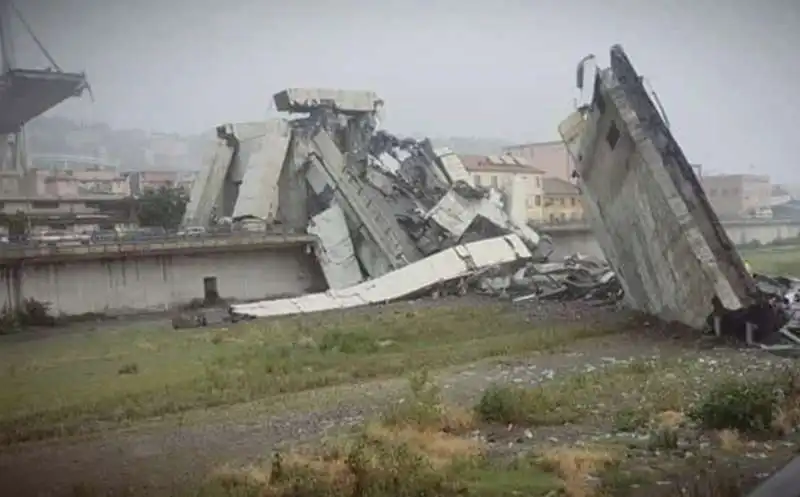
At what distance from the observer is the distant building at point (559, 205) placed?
61.3 ft

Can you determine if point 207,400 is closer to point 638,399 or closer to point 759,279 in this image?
point 638,399

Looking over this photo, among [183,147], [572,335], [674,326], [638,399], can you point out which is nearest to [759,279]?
[674,326]

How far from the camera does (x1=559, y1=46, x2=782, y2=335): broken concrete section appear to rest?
9047 mm

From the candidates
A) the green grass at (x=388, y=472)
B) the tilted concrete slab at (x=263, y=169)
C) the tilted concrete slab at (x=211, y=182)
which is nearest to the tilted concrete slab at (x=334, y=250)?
the tilted concrete slab at (x=263, y=169)

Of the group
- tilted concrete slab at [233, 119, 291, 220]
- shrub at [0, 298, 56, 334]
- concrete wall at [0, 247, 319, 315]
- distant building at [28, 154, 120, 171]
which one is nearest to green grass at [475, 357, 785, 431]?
distant building at [28, 154, 120, 171]

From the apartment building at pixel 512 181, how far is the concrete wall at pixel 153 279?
3971 mm

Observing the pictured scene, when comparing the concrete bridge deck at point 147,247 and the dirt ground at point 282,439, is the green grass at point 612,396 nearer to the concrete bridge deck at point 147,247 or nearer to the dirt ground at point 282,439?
the dirt ground at point 282,439

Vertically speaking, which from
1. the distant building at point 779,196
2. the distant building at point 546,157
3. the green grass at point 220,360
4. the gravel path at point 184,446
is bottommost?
the gravel path at point 184,446

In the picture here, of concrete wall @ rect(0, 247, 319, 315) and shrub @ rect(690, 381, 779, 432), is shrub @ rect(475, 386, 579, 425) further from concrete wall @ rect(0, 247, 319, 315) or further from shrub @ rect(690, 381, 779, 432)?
concrete wall @ rect(0, 247, 319, 315)

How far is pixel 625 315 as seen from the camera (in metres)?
10.7

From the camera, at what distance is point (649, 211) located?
397 inches

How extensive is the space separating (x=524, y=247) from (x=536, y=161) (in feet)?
5.26

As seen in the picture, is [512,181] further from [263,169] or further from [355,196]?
[263,169]

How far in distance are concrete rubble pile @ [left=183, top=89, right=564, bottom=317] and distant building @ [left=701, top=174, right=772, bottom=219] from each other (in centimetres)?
589
